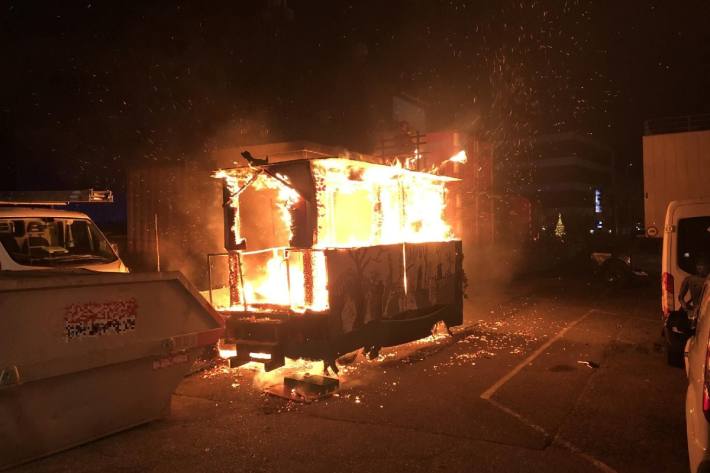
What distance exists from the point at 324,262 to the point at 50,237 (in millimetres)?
4222

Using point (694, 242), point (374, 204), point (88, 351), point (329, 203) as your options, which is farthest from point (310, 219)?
point (694, 242)

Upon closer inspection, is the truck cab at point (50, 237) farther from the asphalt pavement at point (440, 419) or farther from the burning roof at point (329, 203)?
the asphalt pavement at point (440, 419)

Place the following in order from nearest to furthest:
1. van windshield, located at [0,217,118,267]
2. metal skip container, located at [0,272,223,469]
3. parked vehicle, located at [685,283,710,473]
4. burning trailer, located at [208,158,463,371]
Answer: parked vehicle, located at [685,283,710,473] < metal skip container, located at [0,272,223,469] < burning trailer, located at [208,158,463,371] < van windshield, located at [0,217,118,267]

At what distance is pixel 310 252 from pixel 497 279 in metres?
13.2

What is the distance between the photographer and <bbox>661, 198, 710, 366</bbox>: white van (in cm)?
669

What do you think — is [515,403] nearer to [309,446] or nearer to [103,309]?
[309,446]

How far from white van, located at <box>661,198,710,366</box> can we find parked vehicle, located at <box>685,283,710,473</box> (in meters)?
3.60

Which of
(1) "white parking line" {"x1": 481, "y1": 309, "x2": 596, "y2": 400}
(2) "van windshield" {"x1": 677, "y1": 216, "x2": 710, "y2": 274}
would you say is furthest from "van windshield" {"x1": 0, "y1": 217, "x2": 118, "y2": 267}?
(2) "van windshield" {"x1": 677, "y1": 216, "x2": 710, "y2": 274}

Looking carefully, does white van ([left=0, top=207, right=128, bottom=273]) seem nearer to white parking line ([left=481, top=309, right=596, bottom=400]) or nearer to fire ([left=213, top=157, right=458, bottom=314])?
fire ([left=213, top=157, right=458, bottom=314])

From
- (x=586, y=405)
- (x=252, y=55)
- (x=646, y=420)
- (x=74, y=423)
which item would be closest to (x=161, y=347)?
(x=74, y=423)

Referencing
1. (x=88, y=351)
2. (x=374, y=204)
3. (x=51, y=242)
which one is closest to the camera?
(x=88, y=351)

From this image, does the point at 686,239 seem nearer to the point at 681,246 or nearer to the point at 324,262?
the point at 681,246

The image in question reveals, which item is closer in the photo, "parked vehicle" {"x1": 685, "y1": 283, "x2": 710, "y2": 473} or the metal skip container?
"parked vehicle" {"x1": 685, "y1": 283, "x2": 710, "y2": 473}

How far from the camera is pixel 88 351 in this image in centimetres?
429
